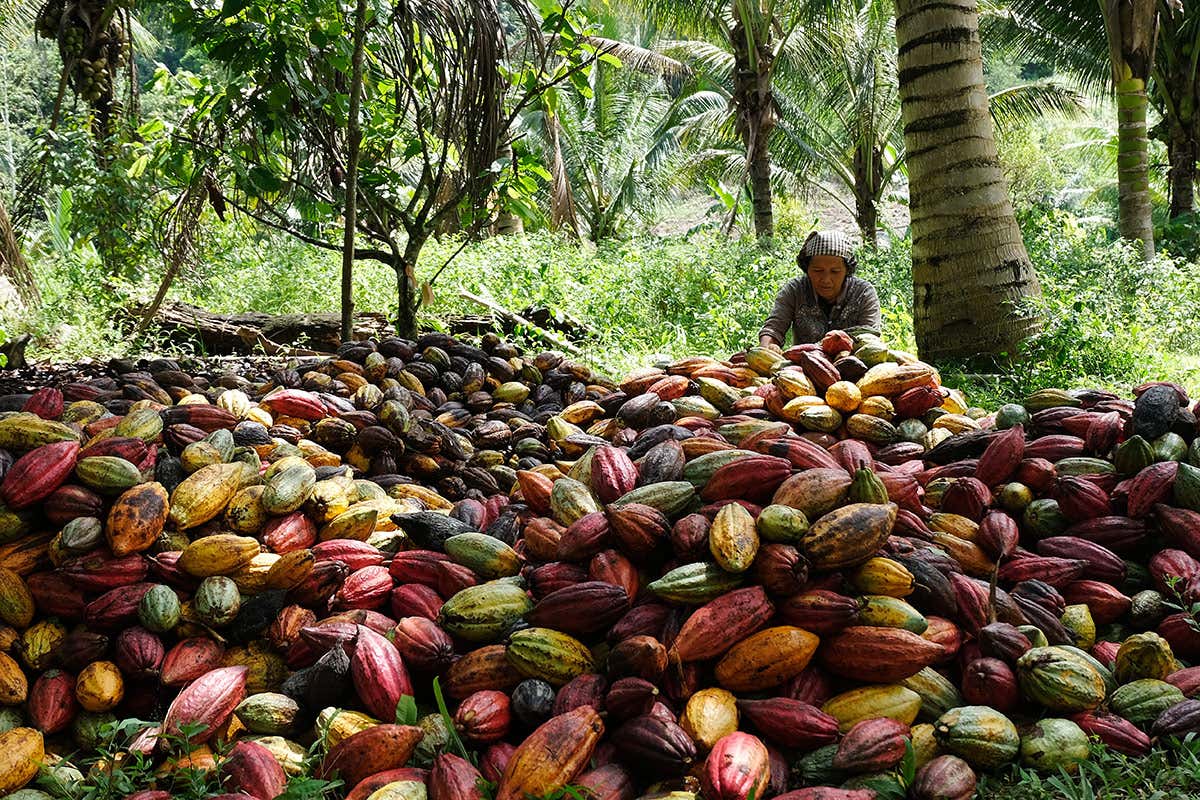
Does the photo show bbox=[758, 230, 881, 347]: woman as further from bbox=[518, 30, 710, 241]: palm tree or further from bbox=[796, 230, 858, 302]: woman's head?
bbox=[518, 30, 710, 241]: palm tree

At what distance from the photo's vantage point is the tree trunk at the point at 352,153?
4.12 metres

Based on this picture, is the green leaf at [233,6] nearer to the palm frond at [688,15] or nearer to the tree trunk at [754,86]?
the tree trunk at [754,86]

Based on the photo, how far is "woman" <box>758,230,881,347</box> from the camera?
183 inches

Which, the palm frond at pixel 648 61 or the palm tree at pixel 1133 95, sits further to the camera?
the palm frond at pixel 648 61

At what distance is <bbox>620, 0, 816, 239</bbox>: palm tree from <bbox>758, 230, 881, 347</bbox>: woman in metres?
6.84

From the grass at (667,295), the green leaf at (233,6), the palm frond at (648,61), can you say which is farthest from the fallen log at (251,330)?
the palm frond at (648,61)

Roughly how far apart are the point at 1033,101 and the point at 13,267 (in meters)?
19.7

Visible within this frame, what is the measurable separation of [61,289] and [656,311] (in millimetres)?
4843

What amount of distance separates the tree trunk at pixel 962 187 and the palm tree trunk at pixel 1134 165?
3.74m

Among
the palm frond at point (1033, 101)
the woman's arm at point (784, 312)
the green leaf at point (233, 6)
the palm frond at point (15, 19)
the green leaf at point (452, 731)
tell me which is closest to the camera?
the green leaf at point (452, 731)

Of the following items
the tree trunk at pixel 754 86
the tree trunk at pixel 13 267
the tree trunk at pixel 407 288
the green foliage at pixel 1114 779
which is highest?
the tree trunk at pixel 754 86

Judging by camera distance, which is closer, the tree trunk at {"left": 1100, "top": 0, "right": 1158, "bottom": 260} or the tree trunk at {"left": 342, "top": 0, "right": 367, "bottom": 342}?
Result: the tree trunk at {"left": 342, "top": 0, "right": 367, "bottom": 342}

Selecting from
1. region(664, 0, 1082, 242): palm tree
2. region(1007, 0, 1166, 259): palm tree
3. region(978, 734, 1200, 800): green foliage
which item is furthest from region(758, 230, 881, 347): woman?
region(664, 0, 1082, 242): palm tree

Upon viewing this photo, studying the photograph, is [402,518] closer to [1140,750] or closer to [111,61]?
[1140,750]
